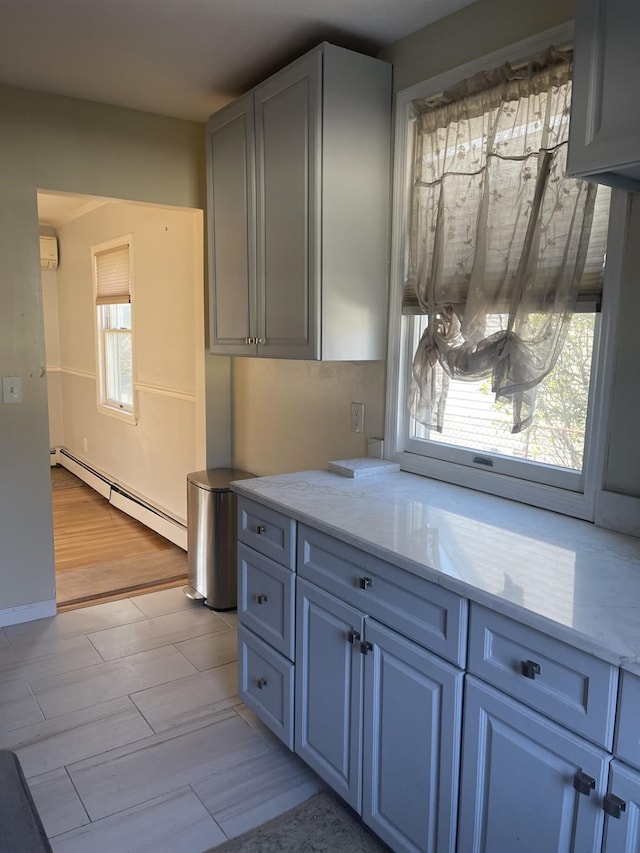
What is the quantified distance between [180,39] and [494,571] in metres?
2.19

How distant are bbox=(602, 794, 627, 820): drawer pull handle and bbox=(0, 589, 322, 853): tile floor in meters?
1.18

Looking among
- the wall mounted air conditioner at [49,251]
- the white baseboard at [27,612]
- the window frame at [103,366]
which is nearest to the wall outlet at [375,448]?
the white baseboard at [27,612]

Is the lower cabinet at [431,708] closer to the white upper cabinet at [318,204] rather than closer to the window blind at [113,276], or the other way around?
the white upper cabinet at [318,204]

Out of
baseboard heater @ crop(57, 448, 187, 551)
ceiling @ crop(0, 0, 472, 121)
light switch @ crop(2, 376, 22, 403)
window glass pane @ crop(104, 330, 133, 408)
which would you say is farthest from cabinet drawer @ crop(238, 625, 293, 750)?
window glass pane @ crop(104, 330, 133, 408)

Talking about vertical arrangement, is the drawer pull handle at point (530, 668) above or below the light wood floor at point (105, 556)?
above

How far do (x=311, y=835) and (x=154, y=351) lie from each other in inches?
137

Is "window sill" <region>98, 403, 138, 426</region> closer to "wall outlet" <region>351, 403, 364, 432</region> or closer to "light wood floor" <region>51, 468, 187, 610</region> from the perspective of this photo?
"light wood floor" <region>51, 468, 187, 610</region>

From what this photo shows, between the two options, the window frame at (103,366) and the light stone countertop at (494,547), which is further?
the window frame at (103,366)

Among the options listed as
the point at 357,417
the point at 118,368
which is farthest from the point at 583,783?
the point at 118,368

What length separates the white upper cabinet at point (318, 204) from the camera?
7.57 ft

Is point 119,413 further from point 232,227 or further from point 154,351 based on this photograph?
point 232,227

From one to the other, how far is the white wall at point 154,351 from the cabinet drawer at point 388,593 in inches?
75.2

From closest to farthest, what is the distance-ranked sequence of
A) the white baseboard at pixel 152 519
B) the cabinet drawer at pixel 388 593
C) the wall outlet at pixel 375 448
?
1. the cabinet drawer at pixel 388 593
2. the wall outlet at pixel 375 448
3. the white baseboard at pixel 152 519

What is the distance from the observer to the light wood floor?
370cm
